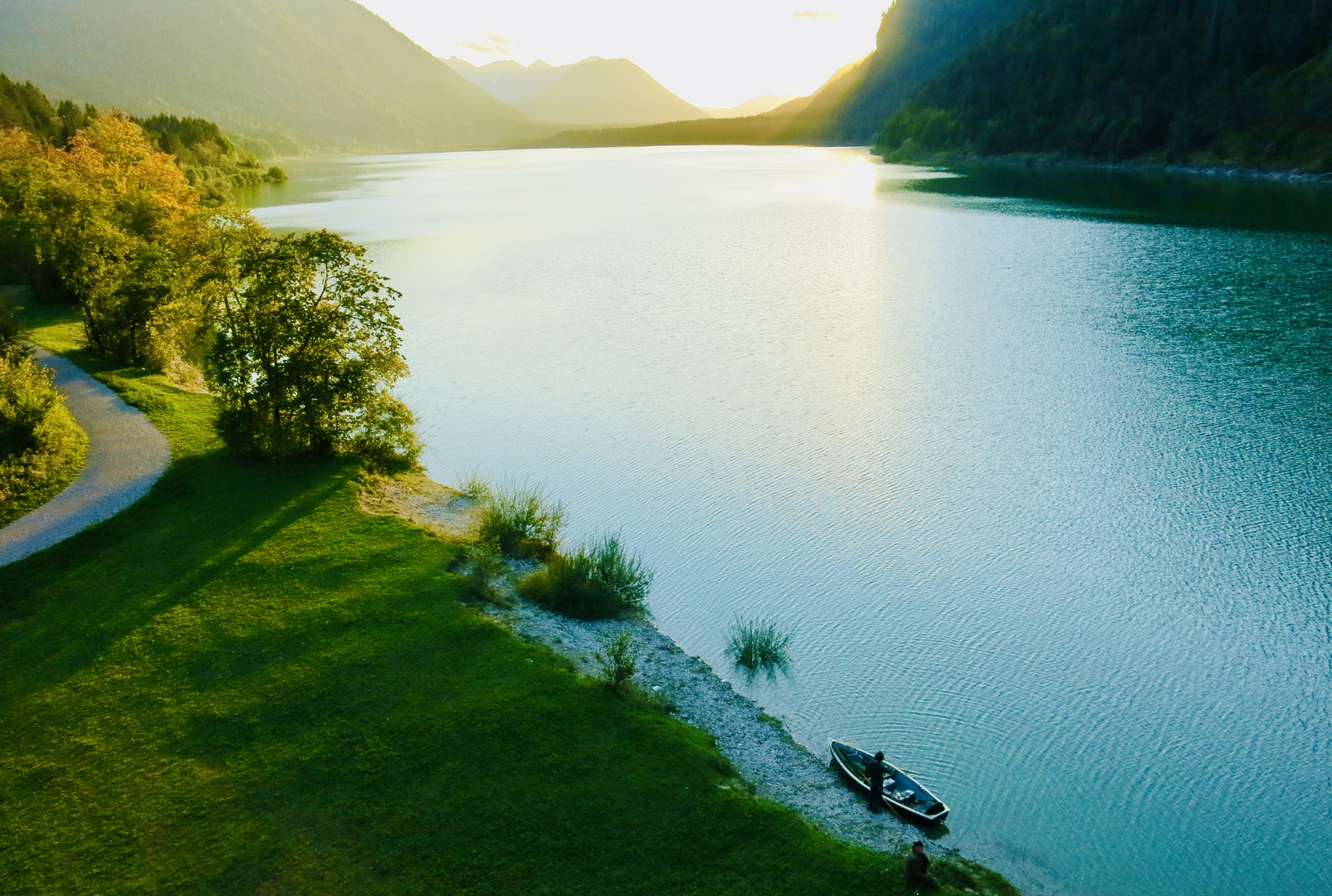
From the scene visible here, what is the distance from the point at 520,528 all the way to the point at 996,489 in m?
16.6

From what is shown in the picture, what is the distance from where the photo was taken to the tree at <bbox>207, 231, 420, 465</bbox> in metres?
27.8

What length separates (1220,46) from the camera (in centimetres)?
14425

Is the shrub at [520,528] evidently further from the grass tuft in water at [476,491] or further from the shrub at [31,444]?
the shrub at [31,444]

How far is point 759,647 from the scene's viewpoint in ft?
65.5

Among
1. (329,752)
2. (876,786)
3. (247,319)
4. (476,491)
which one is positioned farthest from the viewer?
(247,319)

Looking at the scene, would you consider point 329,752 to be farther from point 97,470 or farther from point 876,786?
point 97,470

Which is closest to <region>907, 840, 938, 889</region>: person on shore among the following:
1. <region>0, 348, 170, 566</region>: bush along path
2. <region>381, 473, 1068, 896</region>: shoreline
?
<region>381, 473, 1068, 896</region>: shoreline

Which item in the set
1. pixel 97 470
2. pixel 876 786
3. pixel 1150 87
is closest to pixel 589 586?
pixel 876 786

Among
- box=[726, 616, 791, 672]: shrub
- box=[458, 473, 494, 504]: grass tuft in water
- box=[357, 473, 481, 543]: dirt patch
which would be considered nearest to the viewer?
box=[726, 616, 791, 672]: shrub

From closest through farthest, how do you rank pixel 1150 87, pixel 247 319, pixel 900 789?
pixel 900 789
pixel 247 319
pixel 1150 87

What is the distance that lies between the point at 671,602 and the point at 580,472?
9525 millimetres

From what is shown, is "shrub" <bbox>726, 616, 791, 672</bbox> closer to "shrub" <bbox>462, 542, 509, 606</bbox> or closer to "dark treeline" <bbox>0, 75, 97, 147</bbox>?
"shrub" <bbox>462, 542, 509, 606</bbox>

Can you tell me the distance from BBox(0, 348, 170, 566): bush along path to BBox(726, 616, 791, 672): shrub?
732 inches

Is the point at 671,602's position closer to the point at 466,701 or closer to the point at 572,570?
the point at 572,570
